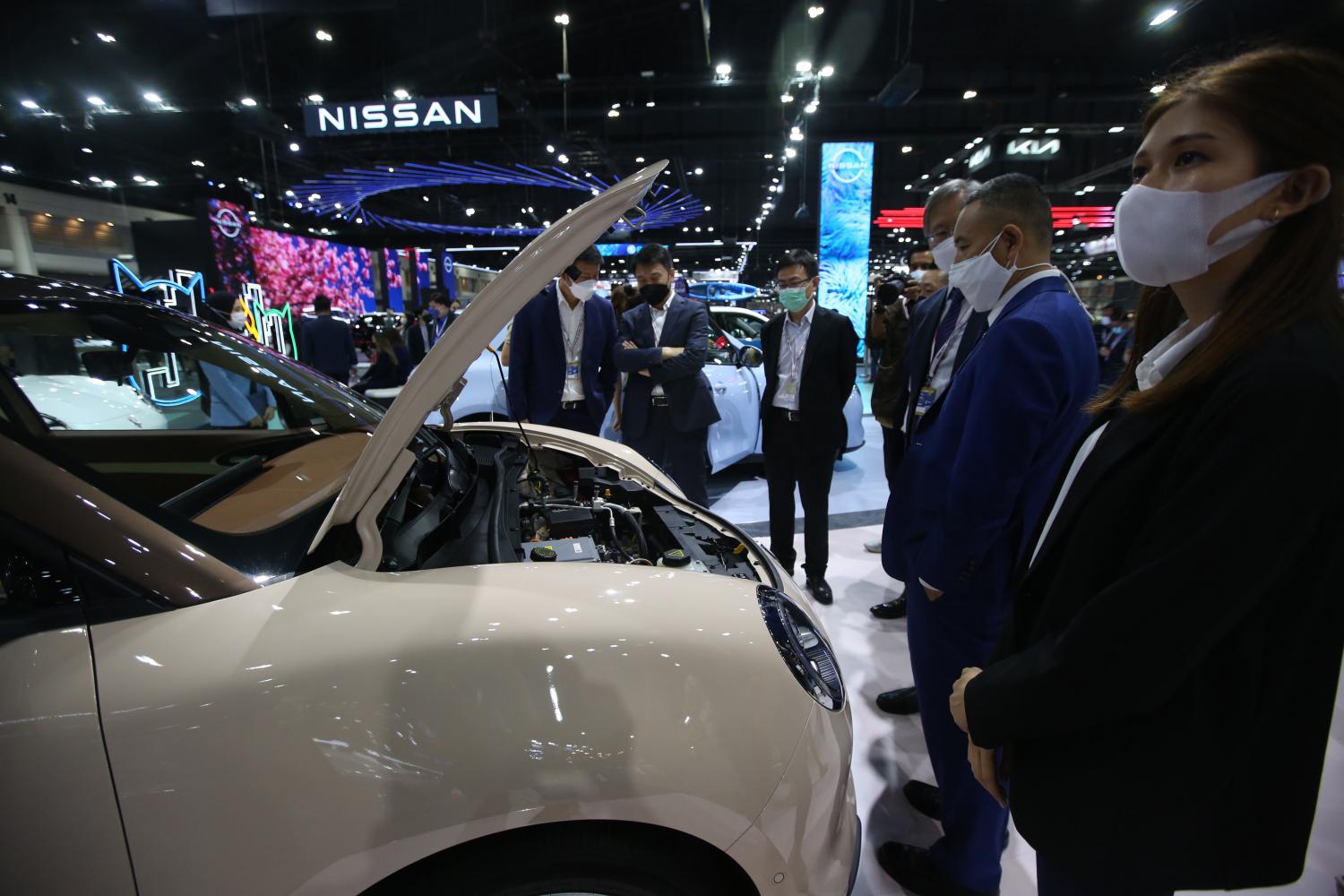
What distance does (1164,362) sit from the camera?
31.2 inches

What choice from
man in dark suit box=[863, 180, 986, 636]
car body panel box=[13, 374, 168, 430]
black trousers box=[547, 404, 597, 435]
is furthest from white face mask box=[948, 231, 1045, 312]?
car body panel box=[13, 374, 168, 430]

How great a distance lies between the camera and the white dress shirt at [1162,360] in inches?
30.5

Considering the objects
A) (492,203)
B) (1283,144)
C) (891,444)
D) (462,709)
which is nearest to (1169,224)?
(1283,144)

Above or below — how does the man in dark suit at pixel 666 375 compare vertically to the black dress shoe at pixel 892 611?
above

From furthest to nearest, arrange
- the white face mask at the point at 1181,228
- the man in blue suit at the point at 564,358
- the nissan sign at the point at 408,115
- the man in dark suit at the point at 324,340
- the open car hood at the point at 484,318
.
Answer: the nissan sign at the point at 408,115 < the man in dark suit at the point at 324,340 < the man in blue suit at the point at 564,358 < the open car hood at the point at 484,318 < the white face mask at the point at 1181,228

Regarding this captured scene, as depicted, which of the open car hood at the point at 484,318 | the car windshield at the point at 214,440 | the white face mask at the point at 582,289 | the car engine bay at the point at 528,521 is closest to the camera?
the open car hood at the point at 484,318

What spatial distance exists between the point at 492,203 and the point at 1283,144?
2123 centimetres

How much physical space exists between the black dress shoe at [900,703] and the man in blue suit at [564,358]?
2141mm

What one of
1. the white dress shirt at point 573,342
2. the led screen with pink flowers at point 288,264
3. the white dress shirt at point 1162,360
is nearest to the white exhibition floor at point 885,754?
the white dress shirt at point 1162,360

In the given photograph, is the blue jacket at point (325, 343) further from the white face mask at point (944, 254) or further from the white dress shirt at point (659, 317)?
the white face mask at point (944, 254)

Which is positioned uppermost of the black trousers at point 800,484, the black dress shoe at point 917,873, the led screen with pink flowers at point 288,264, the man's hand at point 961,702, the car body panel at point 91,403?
the led screen with pink flowers at point 288,264

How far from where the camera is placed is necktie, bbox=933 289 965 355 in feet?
7.09

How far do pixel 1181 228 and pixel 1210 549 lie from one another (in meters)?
0.42

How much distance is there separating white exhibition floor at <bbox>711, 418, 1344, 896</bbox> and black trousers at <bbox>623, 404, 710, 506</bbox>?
34.9 inches
